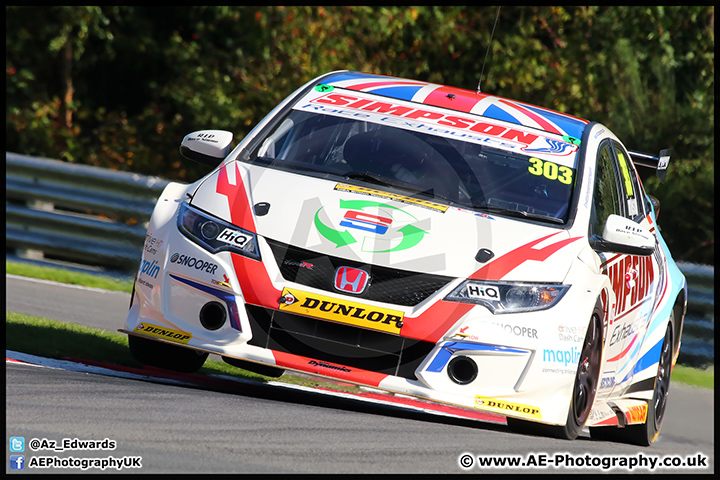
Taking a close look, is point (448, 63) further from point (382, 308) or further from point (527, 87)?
point (382, 308)

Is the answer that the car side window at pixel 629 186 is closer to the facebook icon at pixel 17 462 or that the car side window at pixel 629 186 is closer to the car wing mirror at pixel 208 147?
the car wing mirror at pixel 208 147

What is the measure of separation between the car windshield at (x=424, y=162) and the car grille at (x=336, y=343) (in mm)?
954

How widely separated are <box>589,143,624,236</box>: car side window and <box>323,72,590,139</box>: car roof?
0.22 metres

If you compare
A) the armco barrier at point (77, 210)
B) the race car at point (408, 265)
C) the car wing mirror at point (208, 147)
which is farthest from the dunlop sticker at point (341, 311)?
the armco barrier at point (77, 210)

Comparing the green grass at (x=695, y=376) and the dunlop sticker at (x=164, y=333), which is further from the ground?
the dunlop sticker at (x=164, y=333)

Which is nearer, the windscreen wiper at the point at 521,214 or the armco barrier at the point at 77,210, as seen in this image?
the windscreen wiper at the point at 521,214

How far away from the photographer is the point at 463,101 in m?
6.66

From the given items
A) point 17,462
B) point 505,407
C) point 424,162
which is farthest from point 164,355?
point 17,462

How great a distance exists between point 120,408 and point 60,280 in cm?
571

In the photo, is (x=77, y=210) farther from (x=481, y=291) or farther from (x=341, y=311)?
(x=481, y=291)

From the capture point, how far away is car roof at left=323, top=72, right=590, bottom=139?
21.2 feet

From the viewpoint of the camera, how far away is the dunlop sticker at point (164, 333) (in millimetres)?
5102

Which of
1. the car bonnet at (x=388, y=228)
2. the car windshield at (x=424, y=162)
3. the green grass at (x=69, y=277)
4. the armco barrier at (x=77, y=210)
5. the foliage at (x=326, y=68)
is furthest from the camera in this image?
the foliage at (x=326, y=68)

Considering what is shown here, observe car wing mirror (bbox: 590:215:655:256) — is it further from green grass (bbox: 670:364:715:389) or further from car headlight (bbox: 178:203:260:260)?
green grass (bbox: 670:364:715:389)
